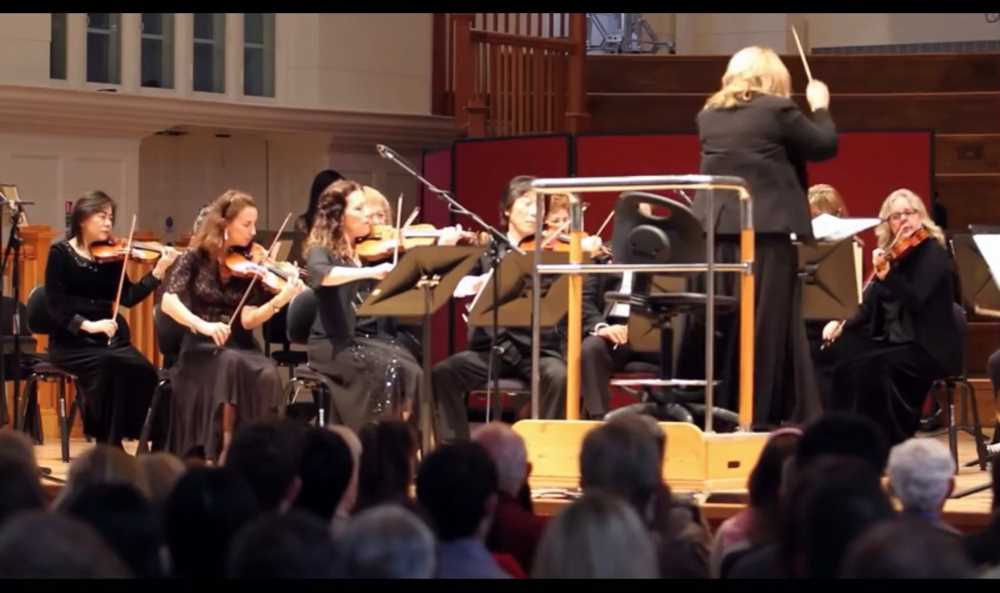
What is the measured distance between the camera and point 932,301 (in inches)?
279

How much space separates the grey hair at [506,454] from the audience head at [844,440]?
2.14ft

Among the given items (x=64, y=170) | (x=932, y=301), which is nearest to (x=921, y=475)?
(x=932, y=301)

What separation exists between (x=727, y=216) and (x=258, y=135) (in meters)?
6.28

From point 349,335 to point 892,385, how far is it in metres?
2.12

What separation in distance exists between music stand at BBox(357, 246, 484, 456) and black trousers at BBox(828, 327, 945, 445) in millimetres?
1725

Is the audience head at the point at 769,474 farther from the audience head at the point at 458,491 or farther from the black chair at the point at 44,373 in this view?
the black chair at the point at 44,373

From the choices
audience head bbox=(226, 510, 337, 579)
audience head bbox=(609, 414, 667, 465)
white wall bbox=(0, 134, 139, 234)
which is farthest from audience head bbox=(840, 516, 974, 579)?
white wall bbox=(0, 134, 139, 234)

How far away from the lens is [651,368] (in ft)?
23.5

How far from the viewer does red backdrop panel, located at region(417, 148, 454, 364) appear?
33.5 feet

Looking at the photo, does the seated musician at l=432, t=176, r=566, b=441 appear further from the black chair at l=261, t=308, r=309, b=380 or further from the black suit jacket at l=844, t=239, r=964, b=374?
the black suit jacket at l=844, t=239, r=964, b=374

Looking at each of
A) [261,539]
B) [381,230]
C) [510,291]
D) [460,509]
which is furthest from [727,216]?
[261,539]

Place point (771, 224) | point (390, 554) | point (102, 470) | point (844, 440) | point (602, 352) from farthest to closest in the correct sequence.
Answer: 1. point (602, 352)
2. point (771, 224)
3. point (844, 440)
4. point (102, 470)
5. point (390, 554)

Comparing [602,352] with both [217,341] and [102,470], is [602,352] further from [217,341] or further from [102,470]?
[102,470]

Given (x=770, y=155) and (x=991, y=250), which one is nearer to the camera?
(x=770, y=155)
